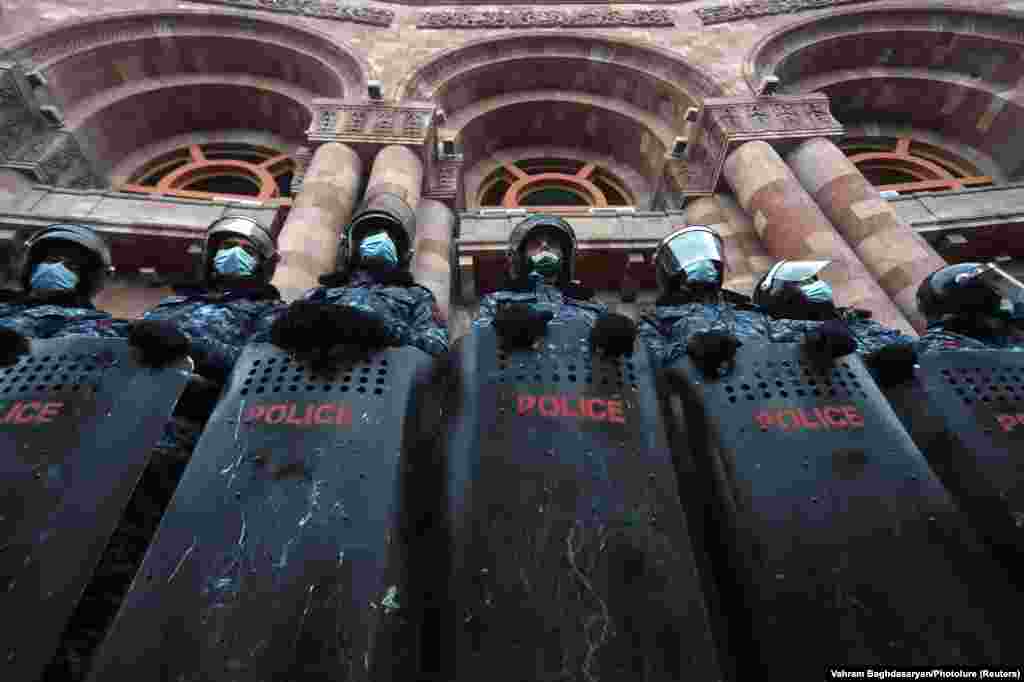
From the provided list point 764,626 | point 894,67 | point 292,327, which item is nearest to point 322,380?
point 292,327

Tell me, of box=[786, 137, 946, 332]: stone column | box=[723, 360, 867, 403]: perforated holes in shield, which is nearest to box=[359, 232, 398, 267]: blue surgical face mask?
box=[723, 360, 867, 403]: perforated holes in shield

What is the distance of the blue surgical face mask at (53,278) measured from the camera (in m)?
4.50

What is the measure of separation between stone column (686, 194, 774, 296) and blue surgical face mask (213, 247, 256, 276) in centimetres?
531

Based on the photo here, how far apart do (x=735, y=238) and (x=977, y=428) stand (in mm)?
5133

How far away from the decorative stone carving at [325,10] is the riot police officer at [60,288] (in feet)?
27.4

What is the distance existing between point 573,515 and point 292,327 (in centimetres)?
179

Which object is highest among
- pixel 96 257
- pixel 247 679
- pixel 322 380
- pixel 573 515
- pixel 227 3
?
pixel 227 3

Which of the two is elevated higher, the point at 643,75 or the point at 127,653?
the point at 643,75

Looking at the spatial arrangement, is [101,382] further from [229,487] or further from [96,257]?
[96,257]

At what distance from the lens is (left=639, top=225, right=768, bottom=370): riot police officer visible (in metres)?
3.95

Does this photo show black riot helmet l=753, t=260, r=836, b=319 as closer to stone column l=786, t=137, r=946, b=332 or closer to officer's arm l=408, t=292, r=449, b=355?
stone column l=786, t=137, r=946, b=332

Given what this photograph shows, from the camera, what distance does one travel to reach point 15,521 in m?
2.40

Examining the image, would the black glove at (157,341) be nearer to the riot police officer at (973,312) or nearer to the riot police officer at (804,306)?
the riot police officer at (804,306)

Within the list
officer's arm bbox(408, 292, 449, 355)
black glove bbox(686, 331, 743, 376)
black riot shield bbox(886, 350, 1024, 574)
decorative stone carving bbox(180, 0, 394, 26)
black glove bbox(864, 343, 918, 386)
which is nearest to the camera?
black riot shield bbox(886, 350, 1024, 574)
